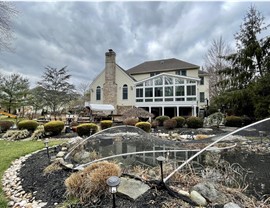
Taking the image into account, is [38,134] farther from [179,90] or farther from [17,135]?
[179,90]

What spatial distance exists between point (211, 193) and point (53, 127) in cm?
957

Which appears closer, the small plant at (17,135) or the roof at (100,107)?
the small plant at (17,135)

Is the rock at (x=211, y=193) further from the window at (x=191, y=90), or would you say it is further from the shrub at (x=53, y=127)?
the window at (x=191, y=90)

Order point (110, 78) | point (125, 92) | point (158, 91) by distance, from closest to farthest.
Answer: point (158, 91), point (125, 92), point (110, 78)

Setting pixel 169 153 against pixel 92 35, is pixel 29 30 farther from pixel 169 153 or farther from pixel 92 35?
pixel 169 153

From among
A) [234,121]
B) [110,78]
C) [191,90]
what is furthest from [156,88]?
[234,121]

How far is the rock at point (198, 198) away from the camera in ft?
8.05

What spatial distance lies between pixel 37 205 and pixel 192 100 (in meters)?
17.8

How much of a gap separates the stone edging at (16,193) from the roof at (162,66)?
2145 cm

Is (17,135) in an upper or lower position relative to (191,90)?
lower

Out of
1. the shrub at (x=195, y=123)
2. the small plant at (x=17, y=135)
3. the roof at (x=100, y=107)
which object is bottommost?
the small plant at (x=17, y=135)

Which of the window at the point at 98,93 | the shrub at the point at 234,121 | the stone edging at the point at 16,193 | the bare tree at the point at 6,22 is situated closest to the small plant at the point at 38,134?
the bare tree at the point at 6,22

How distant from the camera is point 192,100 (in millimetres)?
18922

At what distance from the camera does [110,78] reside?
76.2 ft
